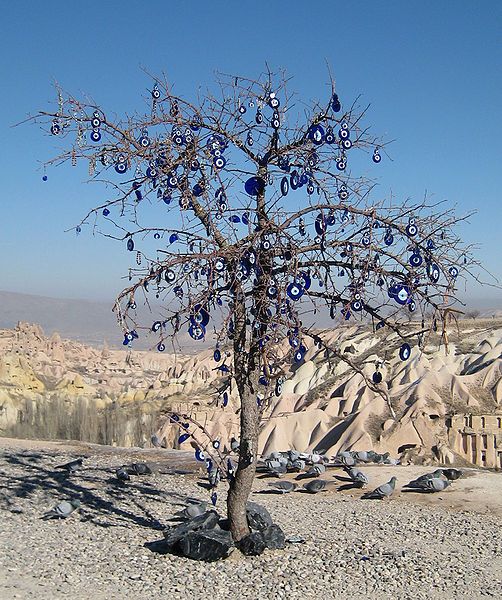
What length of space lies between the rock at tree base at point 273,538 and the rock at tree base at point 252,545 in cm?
14

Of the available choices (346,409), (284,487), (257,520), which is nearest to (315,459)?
(284,487)

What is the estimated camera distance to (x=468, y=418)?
19891 millimetres

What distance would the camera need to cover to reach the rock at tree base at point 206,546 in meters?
5.83

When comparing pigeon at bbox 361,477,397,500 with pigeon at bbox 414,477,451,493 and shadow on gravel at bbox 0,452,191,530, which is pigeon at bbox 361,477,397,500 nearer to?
pigeon at bbox 414,477,451,493

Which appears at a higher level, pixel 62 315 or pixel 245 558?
pixel 62 315

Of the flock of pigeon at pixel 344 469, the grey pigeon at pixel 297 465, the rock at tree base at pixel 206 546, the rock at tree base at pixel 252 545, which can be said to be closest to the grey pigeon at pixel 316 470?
the flock of pigeon at pixel 344 469

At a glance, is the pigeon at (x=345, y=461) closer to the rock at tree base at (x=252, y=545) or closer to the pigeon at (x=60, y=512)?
the pigeon at (x=60, y=512)

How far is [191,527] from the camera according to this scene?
6.20 metres

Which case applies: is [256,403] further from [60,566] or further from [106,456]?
[106,456]

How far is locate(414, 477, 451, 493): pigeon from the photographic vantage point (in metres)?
9.02

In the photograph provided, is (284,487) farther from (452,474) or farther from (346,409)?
(346,409)

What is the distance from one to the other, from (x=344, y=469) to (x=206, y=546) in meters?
5.02

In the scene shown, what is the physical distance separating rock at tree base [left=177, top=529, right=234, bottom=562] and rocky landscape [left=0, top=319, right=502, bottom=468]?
4.98 metres

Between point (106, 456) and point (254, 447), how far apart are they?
657 centimetres
